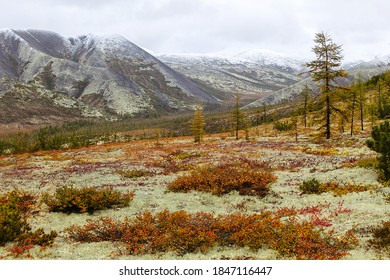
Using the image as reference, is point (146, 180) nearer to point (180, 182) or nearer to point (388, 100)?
point (180, 182)

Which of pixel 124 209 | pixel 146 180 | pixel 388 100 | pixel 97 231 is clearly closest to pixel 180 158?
pixel 146 180

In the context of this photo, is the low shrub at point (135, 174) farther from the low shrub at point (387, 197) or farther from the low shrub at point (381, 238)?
the low shrub at point (381, 238)

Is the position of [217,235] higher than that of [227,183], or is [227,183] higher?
[227,183]

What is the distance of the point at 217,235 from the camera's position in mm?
11281

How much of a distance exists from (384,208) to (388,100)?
71.9 m

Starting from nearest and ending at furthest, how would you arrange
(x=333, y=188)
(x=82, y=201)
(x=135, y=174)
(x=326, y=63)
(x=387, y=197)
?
(x=387, y=197)
(x=82, y=201)
(x=333, y=188)
(x=135, y=174)
(x=326, y=63)

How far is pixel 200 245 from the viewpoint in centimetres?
1058

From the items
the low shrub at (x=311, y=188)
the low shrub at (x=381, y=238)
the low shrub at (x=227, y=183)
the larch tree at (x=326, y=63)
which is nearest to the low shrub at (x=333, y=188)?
the low shrub at (x=311, y=188)

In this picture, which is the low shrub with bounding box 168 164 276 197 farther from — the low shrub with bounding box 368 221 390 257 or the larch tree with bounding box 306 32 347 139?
the larch tree with bounding box 306 32 347 139

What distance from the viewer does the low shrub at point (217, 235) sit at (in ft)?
31.8

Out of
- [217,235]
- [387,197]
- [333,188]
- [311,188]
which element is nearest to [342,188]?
[333,188]

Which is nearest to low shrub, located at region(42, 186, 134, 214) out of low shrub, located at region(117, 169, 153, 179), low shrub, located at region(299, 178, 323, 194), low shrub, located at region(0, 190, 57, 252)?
low shrub, located at region(0, 190, 57, 252)

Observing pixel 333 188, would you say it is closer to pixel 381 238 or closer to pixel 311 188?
pixel 311 188
